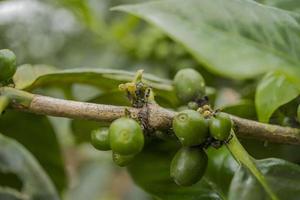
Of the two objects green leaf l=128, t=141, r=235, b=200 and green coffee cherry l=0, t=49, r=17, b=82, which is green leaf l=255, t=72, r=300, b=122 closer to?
green leaf l=128, t=141, r=235, b=200

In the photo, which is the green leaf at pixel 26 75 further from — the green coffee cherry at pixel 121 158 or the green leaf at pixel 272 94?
the green leaf at pixel 272 94

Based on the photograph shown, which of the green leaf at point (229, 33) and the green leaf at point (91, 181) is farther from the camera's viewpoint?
the green leaf at point (91, 181)

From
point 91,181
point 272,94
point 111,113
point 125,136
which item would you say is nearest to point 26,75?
point 111,113

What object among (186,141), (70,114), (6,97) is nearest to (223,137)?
(186,141)

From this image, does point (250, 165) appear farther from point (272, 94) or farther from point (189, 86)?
point (189, 86)

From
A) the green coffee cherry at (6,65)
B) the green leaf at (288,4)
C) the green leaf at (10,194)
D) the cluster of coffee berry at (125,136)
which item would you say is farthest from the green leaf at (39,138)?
the green leaf at (288,4)

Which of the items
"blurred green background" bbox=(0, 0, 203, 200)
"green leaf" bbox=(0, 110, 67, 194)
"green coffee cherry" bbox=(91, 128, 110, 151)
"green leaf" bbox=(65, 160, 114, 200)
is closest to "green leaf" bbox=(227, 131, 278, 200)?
"green coffee cherry" bbox=(91, 128, 110, 151)
